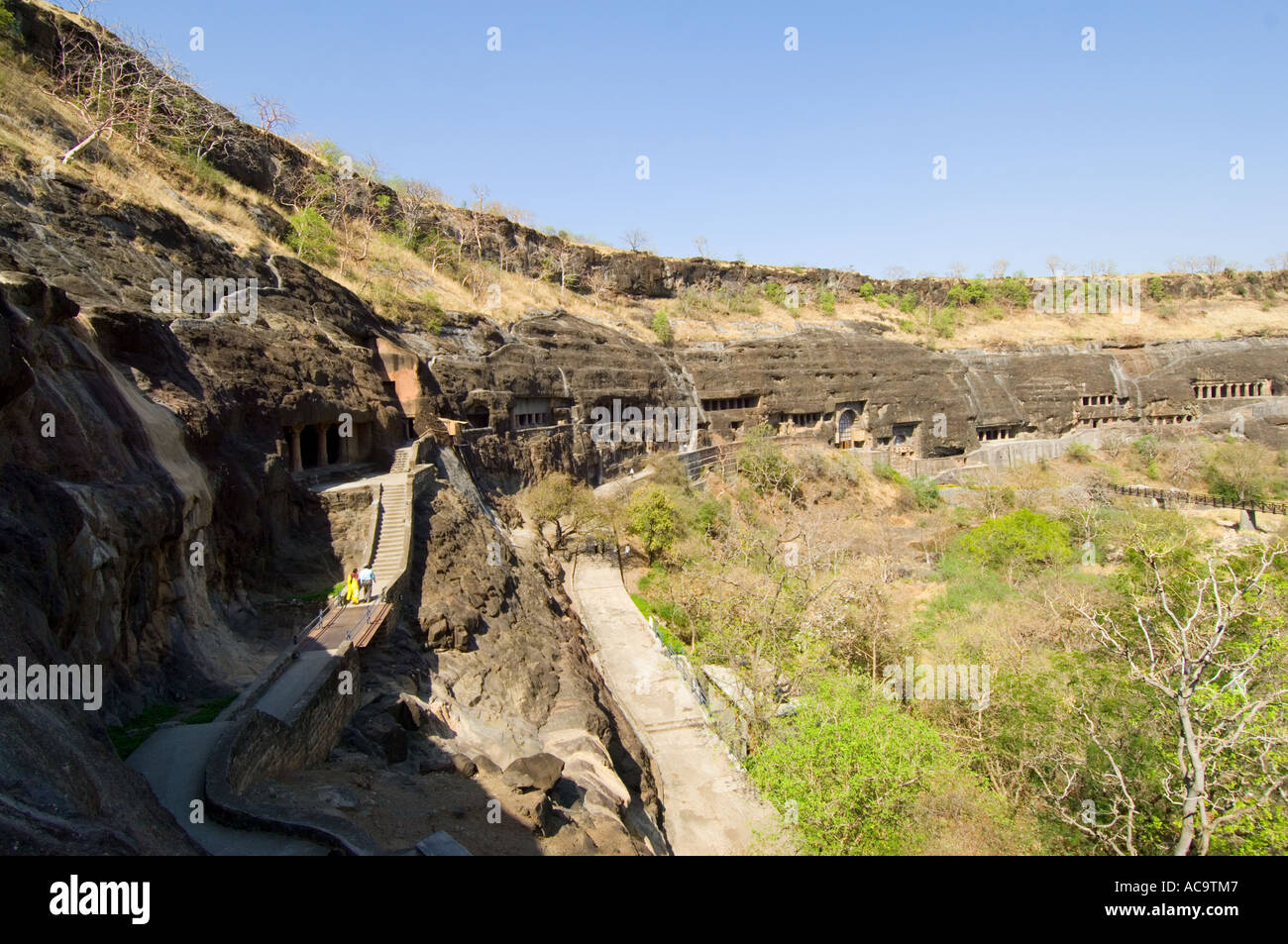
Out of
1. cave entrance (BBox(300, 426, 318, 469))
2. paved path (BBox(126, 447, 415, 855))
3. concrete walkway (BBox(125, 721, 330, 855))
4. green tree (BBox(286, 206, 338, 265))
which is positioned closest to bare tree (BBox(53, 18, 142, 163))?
green tree (BBox(286, 206, 338, 265))

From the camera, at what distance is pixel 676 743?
51.6ft

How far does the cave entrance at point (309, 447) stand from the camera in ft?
62.5

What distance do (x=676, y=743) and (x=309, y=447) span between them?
12.8m

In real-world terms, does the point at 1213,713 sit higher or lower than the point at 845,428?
lower

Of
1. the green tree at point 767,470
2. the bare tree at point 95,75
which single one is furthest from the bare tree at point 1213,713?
the bare tree at point 95,75

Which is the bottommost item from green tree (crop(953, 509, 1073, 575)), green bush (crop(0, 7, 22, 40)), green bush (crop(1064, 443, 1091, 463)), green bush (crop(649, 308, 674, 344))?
green tree (crop(953, 509, 1073, 575))

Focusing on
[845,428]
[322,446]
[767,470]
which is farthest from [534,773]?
[845,428]

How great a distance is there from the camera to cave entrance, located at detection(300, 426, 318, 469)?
19.1 m

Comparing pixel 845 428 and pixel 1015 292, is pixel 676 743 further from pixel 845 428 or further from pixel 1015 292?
pixel 1015 292

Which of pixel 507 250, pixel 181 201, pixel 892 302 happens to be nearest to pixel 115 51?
pixel 181 201

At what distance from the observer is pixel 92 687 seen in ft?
25.6

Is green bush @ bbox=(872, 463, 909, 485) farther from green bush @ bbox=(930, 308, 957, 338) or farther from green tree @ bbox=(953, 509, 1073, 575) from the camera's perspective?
green bush @ bbox=(930, 308, 957, 338)

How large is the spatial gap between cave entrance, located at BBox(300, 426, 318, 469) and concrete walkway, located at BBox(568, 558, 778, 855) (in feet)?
29.0

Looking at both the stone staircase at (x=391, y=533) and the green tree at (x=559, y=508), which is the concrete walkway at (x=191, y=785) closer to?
the stone staircase at (x=391, y=533)
